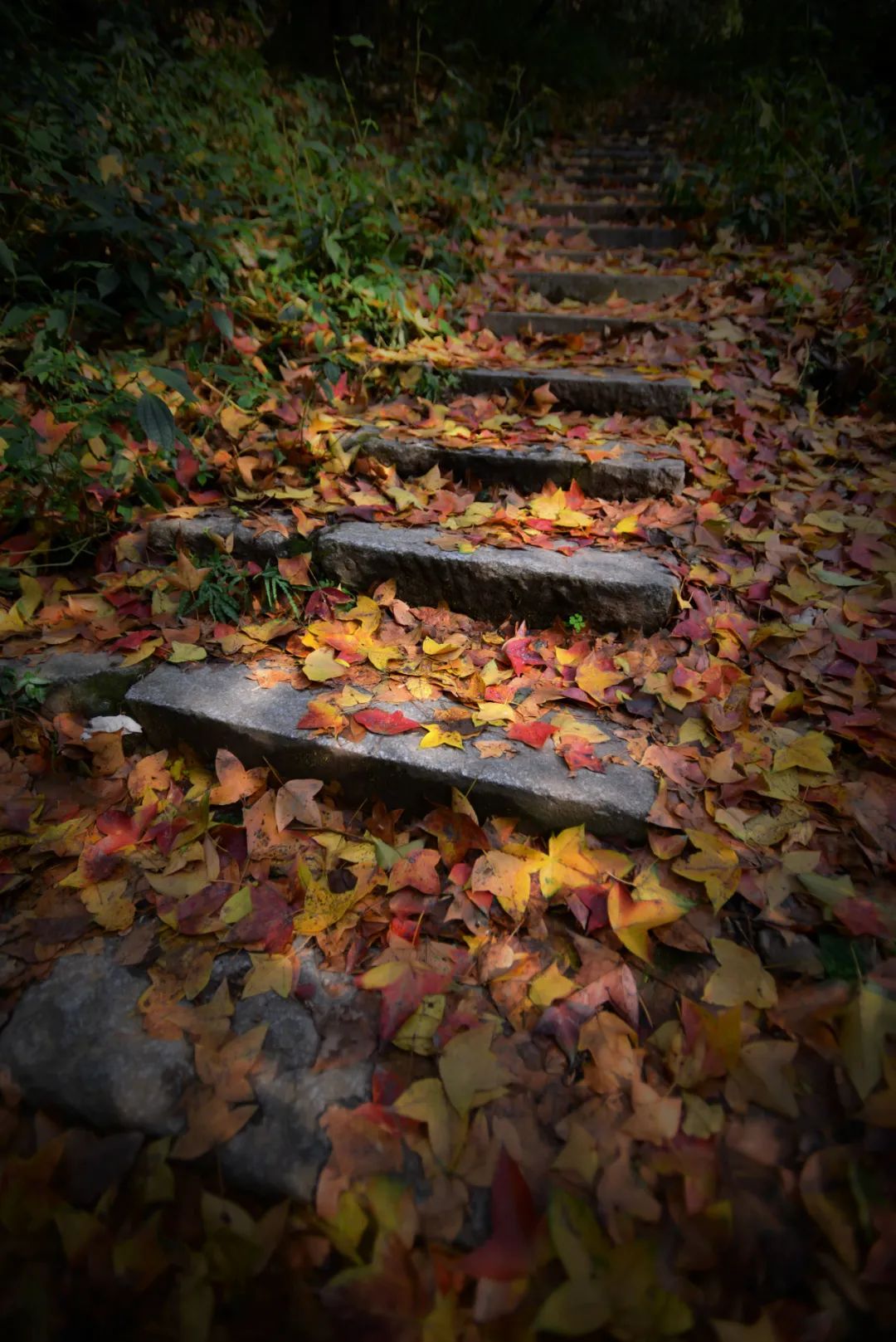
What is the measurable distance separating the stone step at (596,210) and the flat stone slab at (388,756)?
13.6 feet

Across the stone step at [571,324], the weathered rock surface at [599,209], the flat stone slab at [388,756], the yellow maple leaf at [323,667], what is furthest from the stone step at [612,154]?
the flat stone slab at [388,756]

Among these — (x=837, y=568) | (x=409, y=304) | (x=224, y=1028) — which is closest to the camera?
(x=224, y=1028)

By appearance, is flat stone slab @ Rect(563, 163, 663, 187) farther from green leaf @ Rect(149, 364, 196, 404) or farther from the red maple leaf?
the red maple leaf

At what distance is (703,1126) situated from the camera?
0.89 m

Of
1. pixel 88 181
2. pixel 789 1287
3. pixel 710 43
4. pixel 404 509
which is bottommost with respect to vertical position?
pixel 789 1287

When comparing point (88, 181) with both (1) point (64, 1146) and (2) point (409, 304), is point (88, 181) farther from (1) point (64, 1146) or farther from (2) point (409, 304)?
(1) point (64, 1146)

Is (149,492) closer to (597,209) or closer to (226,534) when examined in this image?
(226,534)

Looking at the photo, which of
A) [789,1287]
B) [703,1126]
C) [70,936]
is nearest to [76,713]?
[70,936]

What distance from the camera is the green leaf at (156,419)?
5.61 ft

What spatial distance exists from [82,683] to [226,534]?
0.58 m

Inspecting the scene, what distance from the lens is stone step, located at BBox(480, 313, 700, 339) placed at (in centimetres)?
285

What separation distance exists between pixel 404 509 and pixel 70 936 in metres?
1.39

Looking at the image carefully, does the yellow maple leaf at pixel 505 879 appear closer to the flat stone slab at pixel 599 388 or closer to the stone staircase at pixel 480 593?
the stone staircase at pixel 480 593

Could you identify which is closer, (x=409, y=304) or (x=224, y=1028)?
(x=224, y=1028)
